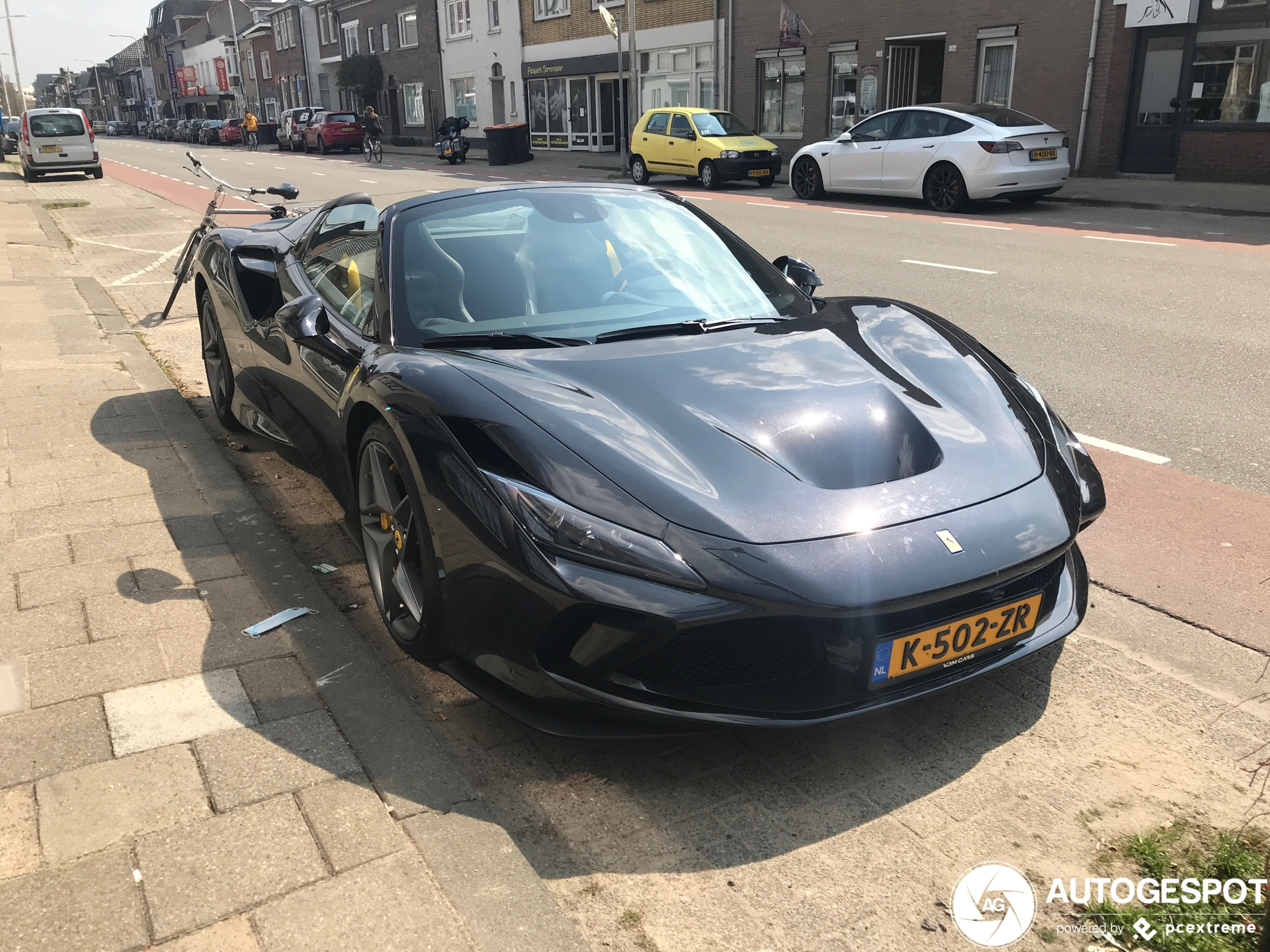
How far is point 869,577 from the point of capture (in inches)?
91.0

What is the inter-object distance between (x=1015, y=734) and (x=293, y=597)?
2335 mm

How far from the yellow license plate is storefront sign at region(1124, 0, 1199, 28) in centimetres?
1871

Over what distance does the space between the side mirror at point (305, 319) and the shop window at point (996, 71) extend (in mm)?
19905

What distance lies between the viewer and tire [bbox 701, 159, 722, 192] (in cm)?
2039

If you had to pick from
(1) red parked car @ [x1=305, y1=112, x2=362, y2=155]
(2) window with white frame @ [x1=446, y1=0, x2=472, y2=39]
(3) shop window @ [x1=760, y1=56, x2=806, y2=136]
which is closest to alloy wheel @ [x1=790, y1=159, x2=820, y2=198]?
(3) shop window @ [x1=760, y1=56, x2=806, y2=136]

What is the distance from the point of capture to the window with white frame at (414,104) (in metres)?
49.0

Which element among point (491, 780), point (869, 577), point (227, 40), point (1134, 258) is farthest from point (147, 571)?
point (227, 40)

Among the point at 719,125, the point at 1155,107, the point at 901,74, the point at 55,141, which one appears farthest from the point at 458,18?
the point at 1155,107

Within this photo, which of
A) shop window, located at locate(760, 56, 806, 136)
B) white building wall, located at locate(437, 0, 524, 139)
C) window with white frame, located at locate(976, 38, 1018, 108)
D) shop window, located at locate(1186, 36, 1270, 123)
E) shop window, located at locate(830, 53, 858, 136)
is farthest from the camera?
white building wall, located at locate(437, 0, 524, 139)

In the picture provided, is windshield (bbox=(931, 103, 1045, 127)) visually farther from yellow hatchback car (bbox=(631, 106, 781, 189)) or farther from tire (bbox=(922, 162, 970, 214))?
yellow hatchback car (bbox=(631, 106, 781, 189))

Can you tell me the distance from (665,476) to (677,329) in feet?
3.19

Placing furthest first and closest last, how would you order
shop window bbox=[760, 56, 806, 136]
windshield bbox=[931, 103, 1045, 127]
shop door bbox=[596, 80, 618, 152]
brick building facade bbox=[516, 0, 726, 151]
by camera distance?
shop door bbox=[596, 80, 618, 152] < brick building facade bbox=[516, 0, 726, 151] < shop window bbox=[760, 56, 806, 136] < windshield bbox=[931, 103, 1045, 127]

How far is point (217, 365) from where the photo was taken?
5.52 metres

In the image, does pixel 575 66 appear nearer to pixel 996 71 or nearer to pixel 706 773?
pixel 996 71
